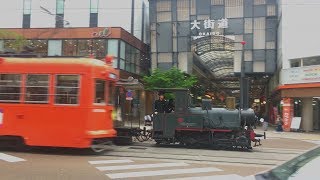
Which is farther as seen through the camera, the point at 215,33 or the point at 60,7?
the point at 60,7

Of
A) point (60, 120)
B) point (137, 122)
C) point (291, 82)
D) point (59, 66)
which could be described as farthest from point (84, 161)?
point (291, 82)

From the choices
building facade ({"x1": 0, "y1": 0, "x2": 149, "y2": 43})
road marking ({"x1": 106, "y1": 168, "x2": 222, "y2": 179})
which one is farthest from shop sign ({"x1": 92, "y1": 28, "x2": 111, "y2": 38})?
road marking ({"x1": 106, "y1": 168, "x2": 222, "y2": 179})

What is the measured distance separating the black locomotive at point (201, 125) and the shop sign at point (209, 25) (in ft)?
87.4

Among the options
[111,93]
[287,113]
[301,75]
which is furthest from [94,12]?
[111,93]

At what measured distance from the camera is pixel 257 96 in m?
68.6

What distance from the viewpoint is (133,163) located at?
1344 centimetres

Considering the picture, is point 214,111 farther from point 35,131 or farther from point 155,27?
point 155,27

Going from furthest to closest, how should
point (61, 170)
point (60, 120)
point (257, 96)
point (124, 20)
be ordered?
1. point (257, 96)
2. point (124, 20)
3. point (60, 120)
4. point (61, 170)

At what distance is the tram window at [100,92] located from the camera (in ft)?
50.0

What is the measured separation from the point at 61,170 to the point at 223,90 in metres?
59.5

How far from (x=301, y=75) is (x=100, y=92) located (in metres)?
23.5

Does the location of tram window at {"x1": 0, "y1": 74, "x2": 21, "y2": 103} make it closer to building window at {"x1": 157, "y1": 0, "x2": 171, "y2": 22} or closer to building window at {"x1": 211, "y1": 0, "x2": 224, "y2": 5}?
building window at {"x1": 157, "y1": 0, "x2": 171, "y2": 22}

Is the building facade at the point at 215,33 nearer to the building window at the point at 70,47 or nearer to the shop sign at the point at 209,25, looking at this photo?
the shop sign at the point at 209,25

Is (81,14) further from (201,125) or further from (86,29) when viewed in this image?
(201,125)
